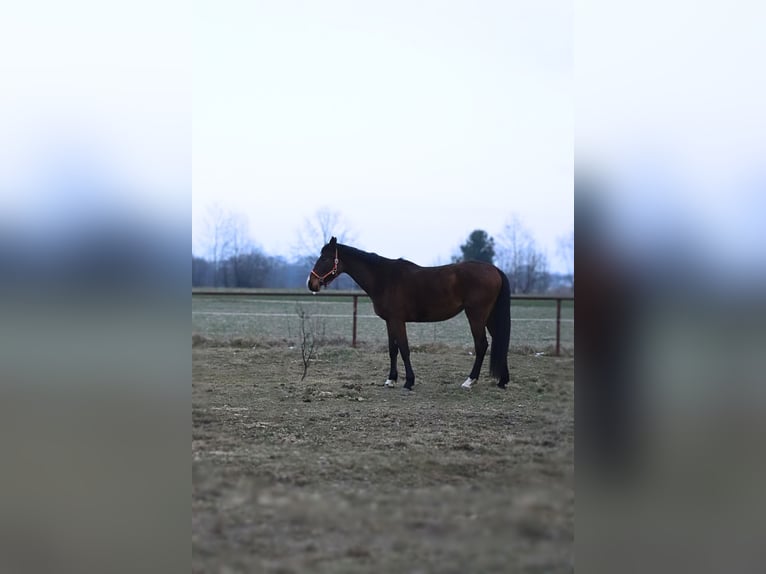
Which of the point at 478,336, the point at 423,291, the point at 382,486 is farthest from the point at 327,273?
the point at 382,486

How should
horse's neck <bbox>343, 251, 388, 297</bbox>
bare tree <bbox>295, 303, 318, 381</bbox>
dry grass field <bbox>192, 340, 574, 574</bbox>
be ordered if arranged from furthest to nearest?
bare tree <bbox>295, 303, 318, 381</bbox> → horse's neck <bbox>343, 251, 388, 297</bbox> → dry grass field <bbox>192, 340, 574, 574</bbox>

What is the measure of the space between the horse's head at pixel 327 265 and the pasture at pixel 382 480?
1.40m

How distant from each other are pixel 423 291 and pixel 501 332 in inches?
41.5

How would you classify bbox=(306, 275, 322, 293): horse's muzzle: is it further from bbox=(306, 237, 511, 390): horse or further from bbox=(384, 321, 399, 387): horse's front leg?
bbox=(384, 321, 399, 387): horse's front leg

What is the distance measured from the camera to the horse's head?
739cm

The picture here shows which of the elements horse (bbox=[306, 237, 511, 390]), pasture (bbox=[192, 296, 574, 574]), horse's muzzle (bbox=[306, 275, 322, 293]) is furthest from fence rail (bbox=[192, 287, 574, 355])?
pasture (bbox=[192, 296, 574, 574])

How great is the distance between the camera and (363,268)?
7.53m

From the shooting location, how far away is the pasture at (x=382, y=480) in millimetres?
2566

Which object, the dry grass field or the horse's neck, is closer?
the dry grass field

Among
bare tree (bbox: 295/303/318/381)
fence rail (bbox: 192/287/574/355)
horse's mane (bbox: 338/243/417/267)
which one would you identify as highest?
horse's mane (bbox: 338/243/417/267)

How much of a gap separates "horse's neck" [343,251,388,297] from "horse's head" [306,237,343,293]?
0.14 m

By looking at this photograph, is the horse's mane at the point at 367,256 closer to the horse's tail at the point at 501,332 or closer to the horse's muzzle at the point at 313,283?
the horse's muzzle at the point at 313,283

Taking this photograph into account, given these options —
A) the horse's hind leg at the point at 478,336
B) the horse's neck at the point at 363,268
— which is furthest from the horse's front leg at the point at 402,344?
the horse's hind leg at the point at 478,336
